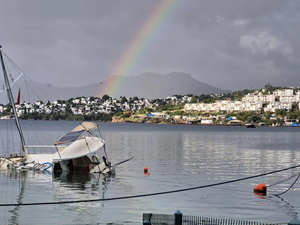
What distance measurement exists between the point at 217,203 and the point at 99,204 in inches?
309

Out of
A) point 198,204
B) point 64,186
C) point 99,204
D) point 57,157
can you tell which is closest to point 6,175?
point 57,157

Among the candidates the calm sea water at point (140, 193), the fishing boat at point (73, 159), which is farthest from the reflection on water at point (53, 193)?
the fishing boat at point (73, 159)

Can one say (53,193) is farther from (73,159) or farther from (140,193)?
(73,159)

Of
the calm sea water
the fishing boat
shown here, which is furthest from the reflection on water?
the fishing boat

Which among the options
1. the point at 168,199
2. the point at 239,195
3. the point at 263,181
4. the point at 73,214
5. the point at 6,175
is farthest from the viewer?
the point at 6,175

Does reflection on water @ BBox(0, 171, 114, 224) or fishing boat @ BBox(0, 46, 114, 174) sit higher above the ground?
fishing boat @ BBox(0, 46, 114, 174)

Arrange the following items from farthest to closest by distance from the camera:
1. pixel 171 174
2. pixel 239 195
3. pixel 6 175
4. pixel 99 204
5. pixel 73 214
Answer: pixel 171 174, pixel 6 175, pixel 239 195, pixel 99 204, pixel 73 214

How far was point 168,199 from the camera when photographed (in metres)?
38.5

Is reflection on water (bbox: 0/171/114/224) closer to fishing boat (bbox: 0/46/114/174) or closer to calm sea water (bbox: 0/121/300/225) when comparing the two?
calm sea water (bbox: 0/121/300/225)

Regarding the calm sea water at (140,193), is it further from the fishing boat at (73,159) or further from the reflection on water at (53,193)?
the fishing boat at (73,159)

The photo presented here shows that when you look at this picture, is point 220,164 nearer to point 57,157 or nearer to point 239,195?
point 57,157

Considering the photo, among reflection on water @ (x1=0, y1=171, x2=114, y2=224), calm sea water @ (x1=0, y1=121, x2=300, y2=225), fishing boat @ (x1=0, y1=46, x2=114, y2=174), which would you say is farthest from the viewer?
fishing boat @ (x1=0, y1=46, x2=114, y2=174)

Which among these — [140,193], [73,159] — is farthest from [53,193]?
[73,159]

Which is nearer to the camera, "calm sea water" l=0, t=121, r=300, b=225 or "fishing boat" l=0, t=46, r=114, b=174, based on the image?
"calm sea water" l=0, t=121, r=300, b=225
